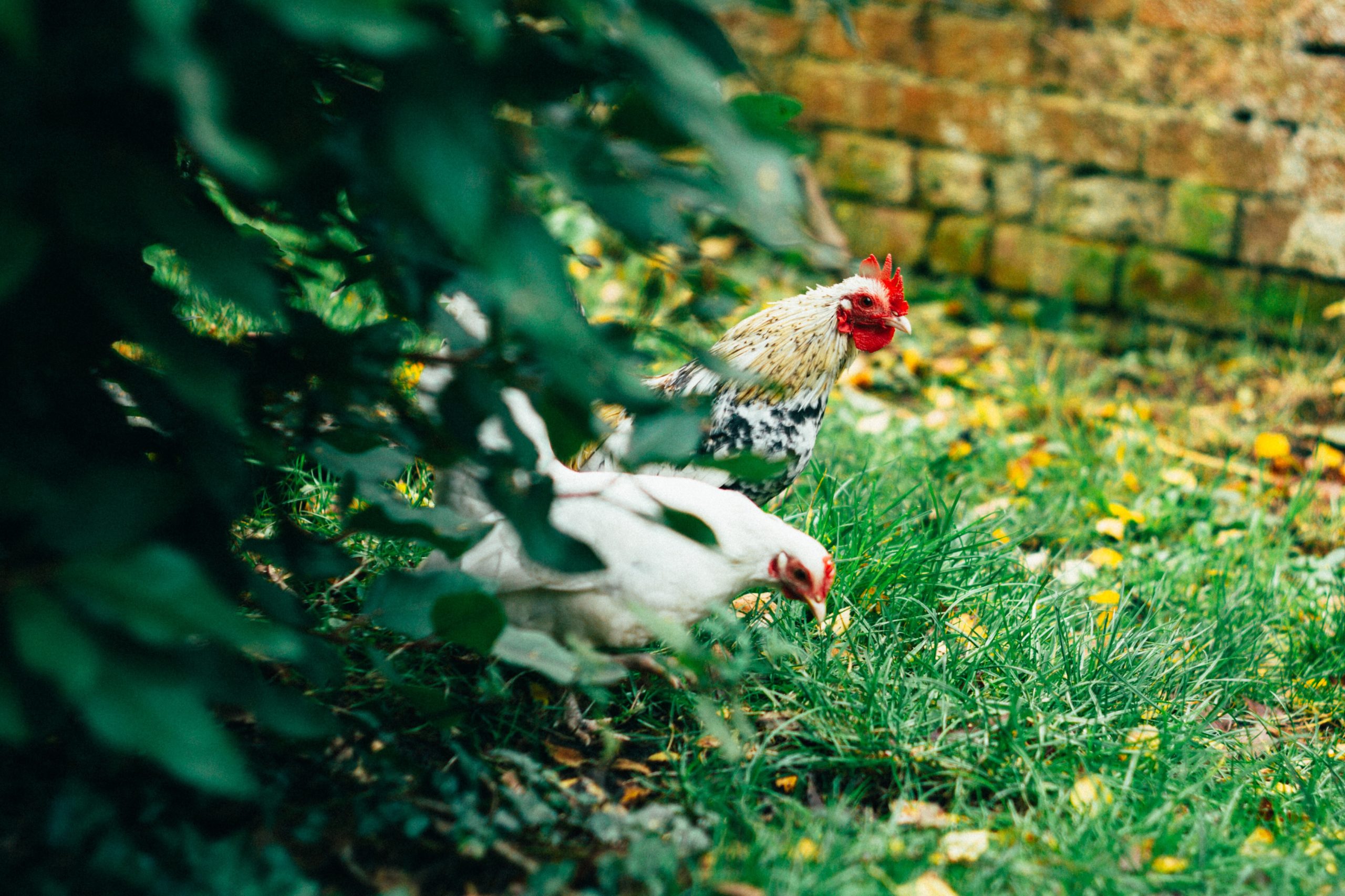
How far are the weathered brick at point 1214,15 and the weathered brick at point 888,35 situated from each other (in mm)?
885

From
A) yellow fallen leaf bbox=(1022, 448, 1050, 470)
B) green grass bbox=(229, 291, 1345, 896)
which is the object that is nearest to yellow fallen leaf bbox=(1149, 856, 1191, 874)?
green grass bbox=(229, 291, 1345, 896)

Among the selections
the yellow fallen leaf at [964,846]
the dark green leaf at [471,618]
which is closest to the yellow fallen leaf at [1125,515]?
the yellow fallen leaf at [964,846]

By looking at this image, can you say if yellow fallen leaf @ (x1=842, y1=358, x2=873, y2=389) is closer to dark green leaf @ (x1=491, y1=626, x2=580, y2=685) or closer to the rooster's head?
the rooster's head

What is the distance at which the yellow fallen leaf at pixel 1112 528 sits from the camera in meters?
2.67

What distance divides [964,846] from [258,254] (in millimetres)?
1250

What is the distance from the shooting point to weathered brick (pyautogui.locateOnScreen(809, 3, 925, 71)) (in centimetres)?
405

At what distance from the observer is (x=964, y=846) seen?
138 cm

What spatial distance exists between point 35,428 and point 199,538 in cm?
21

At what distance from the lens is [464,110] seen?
0.77 metres

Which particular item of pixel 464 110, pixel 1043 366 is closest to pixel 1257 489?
pixel 1043 366

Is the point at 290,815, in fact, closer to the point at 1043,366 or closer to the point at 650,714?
the point at 650,714

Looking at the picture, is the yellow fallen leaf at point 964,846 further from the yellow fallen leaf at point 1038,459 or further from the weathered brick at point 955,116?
the weathered brick at point 955,116

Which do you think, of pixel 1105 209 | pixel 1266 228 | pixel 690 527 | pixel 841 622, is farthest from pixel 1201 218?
pixel 690 527

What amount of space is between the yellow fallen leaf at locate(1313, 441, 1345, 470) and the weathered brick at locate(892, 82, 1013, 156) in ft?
5.68
